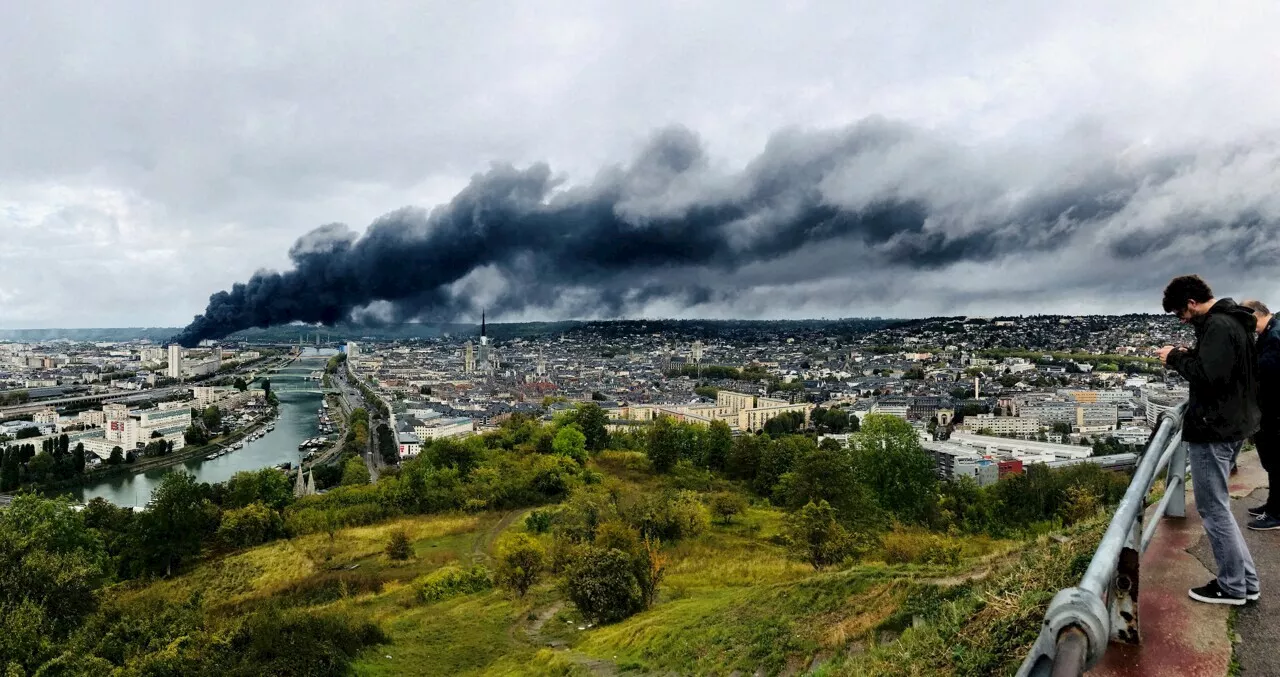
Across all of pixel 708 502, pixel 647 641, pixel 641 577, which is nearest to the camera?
pixel 647 641

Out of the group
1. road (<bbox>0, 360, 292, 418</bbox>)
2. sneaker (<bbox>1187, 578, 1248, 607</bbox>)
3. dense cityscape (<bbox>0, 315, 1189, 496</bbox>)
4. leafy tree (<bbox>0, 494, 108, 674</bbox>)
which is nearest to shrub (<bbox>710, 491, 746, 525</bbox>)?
dense cityscape (<bbox>0, 315, 1189, 496</bbox>)

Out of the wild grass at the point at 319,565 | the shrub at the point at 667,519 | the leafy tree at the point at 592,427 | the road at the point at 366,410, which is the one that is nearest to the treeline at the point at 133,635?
the wild grass at the point at 319,565

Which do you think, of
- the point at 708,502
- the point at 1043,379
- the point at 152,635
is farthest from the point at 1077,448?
the point at 152,635

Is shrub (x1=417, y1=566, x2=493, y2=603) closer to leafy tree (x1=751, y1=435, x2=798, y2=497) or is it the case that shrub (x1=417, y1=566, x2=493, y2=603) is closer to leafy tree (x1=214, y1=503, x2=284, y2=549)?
leafy tree (x1=214, y1=503, x2=284, y2=549)

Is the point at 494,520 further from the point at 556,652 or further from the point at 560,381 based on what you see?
the point at 560,381

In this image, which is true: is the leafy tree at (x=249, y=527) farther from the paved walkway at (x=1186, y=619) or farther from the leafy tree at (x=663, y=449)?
the paved walkway at (x=1186, y=619)

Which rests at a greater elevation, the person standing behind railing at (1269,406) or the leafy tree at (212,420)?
the person standing behind railing at (1269,406)
